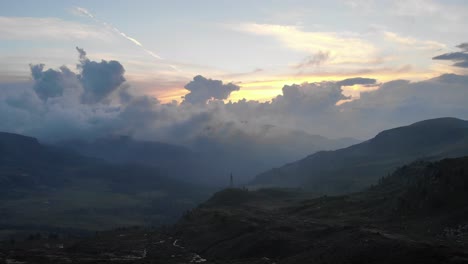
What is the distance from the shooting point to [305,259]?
456 ft

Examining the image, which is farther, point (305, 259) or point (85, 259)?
point (85, 259)

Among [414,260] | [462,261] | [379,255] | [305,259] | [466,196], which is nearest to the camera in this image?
[462,261]

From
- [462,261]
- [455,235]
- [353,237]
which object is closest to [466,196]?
[455,235]

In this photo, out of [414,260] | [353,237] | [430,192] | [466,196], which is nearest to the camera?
[414,260]

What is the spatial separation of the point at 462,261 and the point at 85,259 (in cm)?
12028

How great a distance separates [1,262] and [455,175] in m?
171

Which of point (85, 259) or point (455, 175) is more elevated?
point (455, 175)

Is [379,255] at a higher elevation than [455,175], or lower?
lower

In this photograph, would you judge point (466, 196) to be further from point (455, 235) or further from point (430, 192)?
point (455, 235)

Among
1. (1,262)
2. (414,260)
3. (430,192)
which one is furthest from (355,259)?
(1,262)

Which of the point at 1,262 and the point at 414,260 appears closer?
the point at 414,260

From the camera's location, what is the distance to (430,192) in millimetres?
196625

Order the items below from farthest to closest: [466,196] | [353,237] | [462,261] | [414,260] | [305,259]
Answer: [466,196] < [353,237] < [305,259] < [414,260] < [462,261]

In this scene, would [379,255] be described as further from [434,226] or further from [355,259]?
[434,226]
